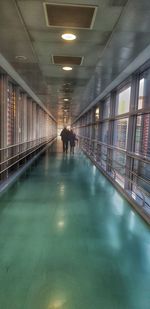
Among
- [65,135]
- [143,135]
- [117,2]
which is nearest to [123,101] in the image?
[143,135]

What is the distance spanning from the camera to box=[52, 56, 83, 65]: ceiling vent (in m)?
4.29

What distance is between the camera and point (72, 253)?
2.67 metres

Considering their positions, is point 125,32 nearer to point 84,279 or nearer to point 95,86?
point 84,279

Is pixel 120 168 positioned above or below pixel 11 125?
below

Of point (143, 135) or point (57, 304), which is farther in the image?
point (143, 135)

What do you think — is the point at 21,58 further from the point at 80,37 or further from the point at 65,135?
the point at 65,135

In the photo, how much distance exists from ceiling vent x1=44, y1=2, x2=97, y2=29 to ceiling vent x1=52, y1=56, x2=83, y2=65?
1.38 m

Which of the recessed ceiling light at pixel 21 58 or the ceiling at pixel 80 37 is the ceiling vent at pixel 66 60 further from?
the recessed ceiling light at pixel 21 58

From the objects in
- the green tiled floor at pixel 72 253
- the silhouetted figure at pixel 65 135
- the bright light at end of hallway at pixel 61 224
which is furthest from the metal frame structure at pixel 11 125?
the silhouetted figure at pixel 65 135

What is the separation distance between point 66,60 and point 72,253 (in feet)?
10.7

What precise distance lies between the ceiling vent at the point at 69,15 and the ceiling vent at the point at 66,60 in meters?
1.38

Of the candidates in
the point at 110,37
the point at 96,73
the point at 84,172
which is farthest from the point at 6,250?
the point at 84,172

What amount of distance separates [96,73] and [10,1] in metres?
3.07

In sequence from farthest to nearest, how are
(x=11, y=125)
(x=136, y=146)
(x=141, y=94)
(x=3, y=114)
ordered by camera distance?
(x=11, y=125) → (x=3, y=114) → (x=136, y=146) → (x=141, y=94)
